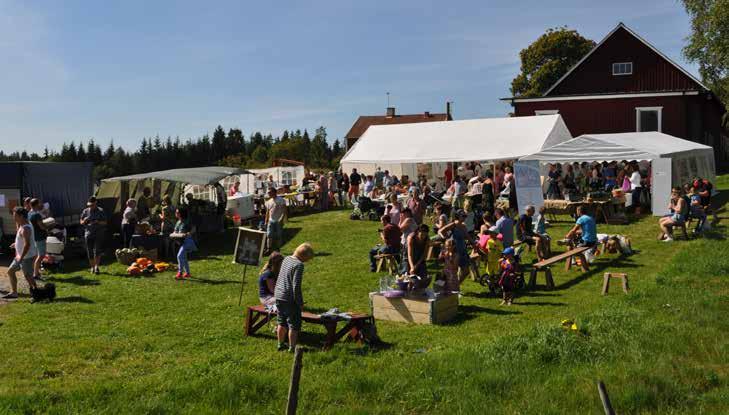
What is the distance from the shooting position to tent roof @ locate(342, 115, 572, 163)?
81.8 ft

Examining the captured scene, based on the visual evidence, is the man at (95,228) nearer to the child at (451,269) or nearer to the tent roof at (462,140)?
the child at (451,269)

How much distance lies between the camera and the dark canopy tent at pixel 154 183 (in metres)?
19.9

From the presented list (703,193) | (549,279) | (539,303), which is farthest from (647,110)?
(539,303)

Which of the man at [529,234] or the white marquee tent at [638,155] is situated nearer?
the man at [529,234]

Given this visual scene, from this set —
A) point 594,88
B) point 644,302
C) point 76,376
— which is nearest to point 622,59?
point 594,88

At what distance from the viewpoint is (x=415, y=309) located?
9.94 metres

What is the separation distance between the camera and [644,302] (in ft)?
32.9

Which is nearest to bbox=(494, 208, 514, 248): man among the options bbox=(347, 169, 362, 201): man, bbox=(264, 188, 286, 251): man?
bbox=(264, 188, 286, 251): man

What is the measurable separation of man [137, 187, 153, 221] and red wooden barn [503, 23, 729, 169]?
2096cm

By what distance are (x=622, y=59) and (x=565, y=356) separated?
1253 inches

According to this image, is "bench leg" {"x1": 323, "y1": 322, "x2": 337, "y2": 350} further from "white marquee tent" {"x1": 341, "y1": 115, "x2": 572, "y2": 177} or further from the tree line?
the tree line

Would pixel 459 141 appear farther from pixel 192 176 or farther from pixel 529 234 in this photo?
pixel 529 234

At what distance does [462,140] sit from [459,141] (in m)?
0.13

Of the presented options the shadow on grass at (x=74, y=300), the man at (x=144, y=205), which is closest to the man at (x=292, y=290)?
the shadow on grass at (x=74, y=300)
